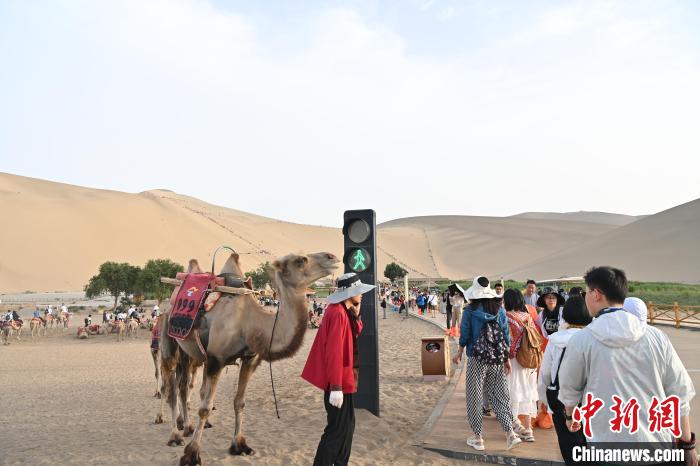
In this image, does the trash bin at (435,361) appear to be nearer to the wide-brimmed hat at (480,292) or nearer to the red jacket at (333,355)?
the wide-brimmed hat at (480,292)

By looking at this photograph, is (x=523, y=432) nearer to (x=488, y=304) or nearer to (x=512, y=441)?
(x=512, y=441)

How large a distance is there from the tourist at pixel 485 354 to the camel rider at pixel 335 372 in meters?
1.95

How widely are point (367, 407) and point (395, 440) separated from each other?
1.22m

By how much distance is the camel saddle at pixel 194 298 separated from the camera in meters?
7.07

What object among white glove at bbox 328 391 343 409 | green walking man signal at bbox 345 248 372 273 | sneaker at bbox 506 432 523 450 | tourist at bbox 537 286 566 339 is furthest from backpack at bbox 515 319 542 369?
white glove at bbox 328 391 343 409

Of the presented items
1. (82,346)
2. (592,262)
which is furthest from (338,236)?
(82,346)

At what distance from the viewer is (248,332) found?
671 cm

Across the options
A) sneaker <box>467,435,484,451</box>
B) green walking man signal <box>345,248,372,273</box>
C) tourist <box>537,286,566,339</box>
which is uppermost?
green walking man signal <box>345,248,372,273</box>

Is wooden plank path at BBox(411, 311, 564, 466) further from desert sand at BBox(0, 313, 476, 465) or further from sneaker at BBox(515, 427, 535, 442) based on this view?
desert sand at BBox(0, 313, 476, 465)

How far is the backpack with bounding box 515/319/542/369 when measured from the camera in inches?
275

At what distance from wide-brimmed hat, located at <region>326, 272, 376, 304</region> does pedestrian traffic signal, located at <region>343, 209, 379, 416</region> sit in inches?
119

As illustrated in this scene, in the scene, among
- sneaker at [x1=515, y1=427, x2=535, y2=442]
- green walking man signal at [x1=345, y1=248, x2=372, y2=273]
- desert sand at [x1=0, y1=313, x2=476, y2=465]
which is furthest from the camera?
green walking man signal at [x1=345, y1=248, x2=372, y2=273]

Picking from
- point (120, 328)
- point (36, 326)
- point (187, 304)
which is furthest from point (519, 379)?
point (36, 326)

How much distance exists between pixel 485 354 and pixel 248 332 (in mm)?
2846
